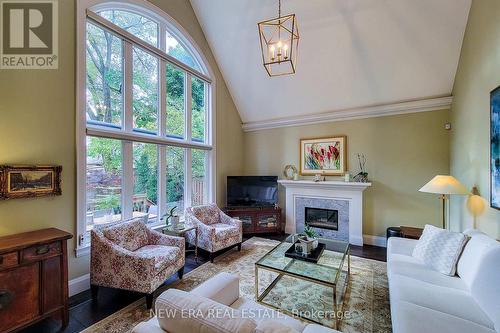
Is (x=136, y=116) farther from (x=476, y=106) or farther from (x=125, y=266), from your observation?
(x=476, y=106)

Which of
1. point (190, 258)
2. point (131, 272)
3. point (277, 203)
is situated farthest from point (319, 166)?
point (131, 272)

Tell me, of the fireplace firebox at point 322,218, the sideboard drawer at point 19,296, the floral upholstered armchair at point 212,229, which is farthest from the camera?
the fireplace firebox at point 322,218

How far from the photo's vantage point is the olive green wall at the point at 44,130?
7.36 feet

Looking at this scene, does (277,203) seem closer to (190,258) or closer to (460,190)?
(190,258)

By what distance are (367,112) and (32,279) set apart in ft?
17.4

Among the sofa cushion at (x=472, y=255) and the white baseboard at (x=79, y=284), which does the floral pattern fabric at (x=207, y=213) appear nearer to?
the white baseboard at (x=79, y=284)

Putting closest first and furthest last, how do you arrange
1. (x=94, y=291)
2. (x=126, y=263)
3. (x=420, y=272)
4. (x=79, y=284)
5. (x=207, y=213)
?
(x=420, y=272), (x=126, y=263), (x=94, y=291), (x=79, y=284), (x=207, y=213)

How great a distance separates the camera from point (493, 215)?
238 centimetres

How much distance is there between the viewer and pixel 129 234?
114 inches

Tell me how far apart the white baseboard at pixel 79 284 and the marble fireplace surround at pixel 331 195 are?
Answer: 12.2 feet

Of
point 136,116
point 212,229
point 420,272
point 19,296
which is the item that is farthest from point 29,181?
point 420,272

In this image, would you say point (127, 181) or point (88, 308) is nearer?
point (88, 308)

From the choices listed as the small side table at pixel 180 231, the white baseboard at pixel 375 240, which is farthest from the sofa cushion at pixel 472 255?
the small side table at pixel 180 231

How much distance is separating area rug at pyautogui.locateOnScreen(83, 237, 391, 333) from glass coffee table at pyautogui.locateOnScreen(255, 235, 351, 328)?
16mm
